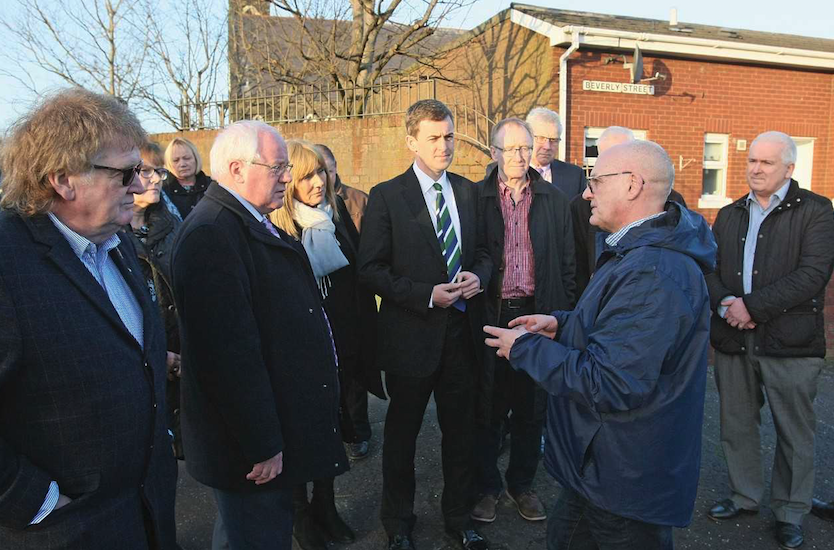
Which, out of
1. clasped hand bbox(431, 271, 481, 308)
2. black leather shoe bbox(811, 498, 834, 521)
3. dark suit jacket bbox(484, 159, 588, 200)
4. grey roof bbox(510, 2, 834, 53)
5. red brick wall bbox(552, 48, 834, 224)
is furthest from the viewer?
grey roof bbox(510, 2, 834, 53)

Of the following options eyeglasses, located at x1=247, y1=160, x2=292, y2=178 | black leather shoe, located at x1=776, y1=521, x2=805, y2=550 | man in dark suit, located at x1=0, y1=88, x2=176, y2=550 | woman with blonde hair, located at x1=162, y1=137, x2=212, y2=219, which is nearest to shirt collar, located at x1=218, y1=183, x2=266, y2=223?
eyeglasses, located at x1=247, y1=160, x2=292, y2=178

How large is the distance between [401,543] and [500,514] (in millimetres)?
749

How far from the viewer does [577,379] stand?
1983 millimetres

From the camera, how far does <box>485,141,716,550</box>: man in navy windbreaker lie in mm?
1937

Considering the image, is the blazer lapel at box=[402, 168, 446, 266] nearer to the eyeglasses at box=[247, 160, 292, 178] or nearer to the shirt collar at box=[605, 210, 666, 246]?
the eyeglasses at box=[247, 160, 292, 178]

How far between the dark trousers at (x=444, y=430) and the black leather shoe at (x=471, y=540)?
0.04 metres

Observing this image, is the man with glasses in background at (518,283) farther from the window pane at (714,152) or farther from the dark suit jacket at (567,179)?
the window pane at (714,152)

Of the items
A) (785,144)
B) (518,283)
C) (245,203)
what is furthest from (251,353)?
(785,144)

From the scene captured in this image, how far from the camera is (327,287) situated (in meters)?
3.44

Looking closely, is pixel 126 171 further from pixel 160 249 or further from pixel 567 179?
pixel 567 179

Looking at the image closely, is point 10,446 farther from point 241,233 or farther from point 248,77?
point 248,77

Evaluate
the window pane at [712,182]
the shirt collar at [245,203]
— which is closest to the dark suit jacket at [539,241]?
the shirt collar at [245,203]

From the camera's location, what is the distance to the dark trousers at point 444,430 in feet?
10.4

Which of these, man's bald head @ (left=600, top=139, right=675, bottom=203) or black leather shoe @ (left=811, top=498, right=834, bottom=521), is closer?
man's bald head @ (left=600, top=139, right=675, bottom=203)
